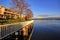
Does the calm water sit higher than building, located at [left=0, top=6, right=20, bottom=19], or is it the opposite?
building, located at [left=0, top=6, right=20, bottom=19]

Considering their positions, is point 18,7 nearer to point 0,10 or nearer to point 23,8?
point 23,8

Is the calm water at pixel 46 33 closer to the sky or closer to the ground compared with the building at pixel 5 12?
closer to the ground

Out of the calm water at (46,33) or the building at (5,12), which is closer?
the calm water at (46,33)

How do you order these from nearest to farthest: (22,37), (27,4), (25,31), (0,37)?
(0,37) < (22,37) < (25,31) < (27,4)

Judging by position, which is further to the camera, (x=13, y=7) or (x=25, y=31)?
(x=13, y=7)

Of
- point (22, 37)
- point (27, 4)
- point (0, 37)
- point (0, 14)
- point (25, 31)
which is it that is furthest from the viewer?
point (27, 4)

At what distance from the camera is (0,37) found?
31.7 feet

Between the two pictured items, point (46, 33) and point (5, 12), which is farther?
point (5, 12)

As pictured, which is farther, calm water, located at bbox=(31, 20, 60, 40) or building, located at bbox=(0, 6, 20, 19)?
building, located at bbox=(0, 6, 20, 19)

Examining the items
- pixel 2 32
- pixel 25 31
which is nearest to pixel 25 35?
pixel 25 31

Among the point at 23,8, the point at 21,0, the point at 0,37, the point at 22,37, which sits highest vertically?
the point at 21,0

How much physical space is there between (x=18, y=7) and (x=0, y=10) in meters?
6.86

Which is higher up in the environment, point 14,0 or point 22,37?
point 14,0

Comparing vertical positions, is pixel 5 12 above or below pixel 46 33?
above
